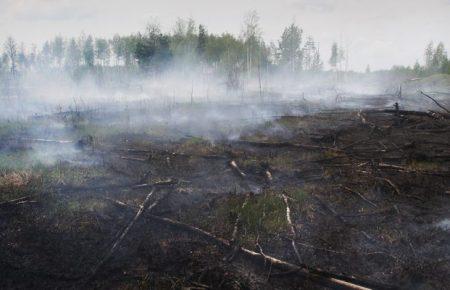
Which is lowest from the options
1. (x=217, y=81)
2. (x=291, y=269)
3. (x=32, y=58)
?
(x=291, y=269)

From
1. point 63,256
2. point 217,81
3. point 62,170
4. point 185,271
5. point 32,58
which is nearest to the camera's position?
point 185,271

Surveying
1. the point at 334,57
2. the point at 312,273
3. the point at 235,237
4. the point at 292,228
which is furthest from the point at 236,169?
the point at 334,57

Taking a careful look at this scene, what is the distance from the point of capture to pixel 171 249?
19.4 ft

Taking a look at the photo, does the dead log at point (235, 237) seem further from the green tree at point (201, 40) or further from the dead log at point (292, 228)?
the green tree at point (201, 40)

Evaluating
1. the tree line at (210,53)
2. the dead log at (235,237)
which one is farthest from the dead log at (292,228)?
the tree line at (210,53)

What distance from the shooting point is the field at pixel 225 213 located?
5242 mm

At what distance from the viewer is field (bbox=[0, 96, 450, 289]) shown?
5242 mm

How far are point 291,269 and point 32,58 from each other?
130 meters

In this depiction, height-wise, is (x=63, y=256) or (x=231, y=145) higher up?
(x=231, y=145)

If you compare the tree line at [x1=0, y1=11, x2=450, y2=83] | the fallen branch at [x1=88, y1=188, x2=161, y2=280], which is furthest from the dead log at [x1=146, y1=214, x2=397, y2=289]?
the tree line at [x1=0, y1=11, x2=450, y2=83]

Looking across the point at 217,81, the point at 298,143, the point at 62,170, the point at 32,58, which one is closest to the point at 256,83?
the point at 217,81

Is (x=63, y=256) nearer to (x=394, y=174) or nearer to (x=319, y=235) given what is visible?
(x=319, y=235)

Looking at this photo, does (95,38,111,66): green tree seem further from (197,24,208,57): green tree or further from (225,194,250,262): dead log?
(225,194,250,262): dead log

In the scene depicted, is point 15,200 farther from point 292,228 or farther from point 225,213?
point 292,228
